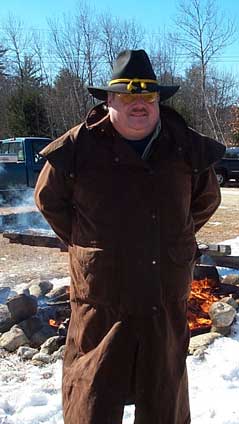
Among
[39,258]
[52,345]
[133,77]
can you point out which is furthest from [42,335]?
[39,258]

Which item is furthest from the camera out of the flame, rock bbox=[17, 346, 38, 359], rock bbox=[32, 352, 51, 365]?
the flame

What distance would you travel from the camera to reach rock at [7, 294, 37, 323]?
4809 millimetres

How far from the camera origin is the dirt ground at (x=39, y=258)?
23.0ft

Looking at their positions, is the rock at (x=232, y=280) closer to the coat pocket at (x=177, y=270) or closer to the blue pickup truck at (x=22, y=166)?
the coat pocket at (x=177, y=270)

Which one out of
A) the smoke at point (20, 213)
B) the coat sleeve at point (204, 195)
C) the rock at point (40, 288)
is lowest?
the smoke at point (20, 213)

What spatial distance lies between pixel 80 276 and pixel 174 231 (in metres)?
0.44

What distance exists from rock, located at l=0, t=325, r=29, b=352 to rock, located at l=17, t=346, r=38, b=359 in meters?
0.09

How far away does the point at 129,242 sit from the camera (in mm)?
2156

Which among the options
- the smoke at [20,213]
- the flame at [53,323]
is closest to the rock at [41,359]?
the flame at [53,323]

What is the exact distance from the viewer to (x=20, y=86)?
38844mm

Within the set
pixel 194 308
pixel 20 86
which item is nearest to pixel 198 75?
pixel 20 86

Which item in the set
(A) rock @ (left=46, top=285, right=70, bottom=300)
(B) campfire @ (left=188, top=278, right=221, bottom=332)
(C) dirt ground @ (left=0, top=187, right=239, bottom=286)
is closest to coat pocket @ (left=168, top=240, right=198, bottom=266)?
(B) campfire @ (left=188, top=278, right=221, bottom=332)

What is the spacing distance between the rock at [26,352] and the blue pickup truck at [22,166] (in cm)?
1012

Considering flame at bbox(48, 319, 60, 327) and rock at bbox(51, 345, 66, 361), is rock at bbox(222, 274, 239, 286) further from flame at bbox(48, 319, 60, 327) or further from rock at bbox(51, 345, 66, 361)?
rock at bbox(51, 345, 66, 361)
